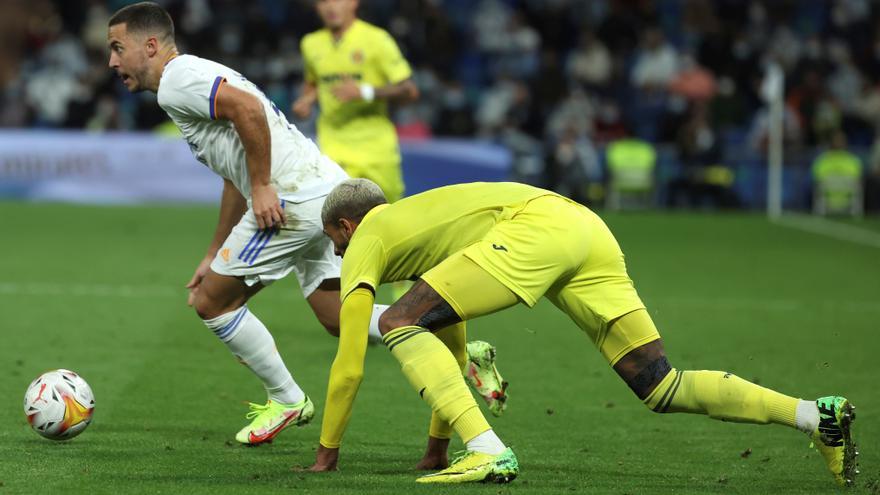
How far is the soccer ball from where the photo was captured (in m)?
6.40

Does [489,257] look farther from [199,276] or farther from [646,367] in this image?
[199,276]

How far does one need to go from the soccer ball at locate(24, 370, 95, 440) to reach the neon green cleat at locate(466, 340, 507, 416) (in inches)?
69.3

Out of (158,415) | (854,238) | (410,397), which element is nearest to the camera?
(158,415)

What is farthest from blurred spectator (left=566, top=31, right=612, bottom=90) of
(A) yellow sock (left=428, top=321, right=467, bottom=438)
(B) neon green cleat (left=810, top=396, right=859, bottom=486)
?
(B) neon green cleat (left=810, top=396, right=859, bottom=486)

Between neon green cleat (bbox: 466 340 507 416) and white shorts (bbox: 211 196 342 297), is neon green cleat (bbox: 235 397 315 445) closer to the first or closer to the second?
white shorts (bbox: 211 196 342 297)

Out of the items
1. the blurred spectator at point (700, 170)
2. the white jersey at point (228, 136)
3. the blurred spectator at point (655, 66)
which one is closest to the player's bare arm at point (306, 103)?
the white jersey at point (228, 136)

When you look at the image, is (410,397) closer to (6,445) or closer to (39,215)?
(6,445)

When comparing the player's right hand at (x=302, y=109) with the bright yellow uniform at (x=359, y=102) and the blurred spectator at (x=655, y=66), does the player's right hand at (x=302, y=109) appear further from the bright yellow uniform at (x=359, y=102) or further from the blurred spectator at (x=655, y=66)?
the blurred spectator at (x=655, y=66)

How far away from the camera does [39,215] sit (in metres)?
20.4

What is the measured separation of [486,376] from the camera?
6.23m

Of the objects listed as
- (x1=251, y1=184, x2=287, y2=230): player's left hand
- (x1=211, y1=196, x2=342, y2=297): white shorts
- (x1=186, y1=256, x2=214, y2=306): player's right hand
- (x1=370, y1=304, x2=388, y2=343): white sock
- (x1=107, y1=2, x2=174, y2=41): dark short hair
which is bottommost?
(x1=370, y1=304, x2=388, y2=343): white sock

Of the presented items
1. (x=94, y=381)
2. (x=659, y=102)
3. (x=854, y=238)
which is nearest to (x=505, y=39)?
(x=659, y=102)

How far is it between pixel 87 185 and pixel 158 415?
15887mm

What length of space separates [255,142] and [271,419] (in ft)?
4.30
